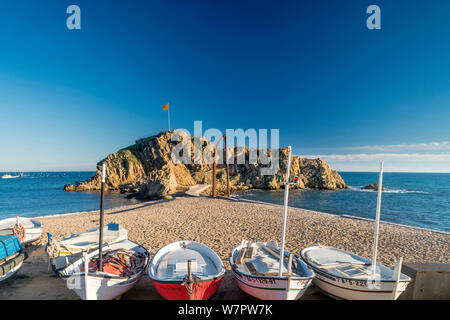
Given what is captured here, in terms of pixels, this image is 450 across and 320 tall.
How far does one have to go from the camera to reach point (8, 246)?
679 centimetres

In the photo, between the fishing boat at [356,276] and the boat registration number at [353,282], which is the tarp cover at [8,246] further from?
the boat registration number at [353,282]

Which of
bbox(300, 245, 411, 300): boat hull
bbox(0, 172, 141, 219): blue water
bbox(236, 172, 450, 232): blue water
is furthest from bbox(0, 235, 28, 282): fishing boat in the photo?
bbox(236, 172, 450, 232): blue water

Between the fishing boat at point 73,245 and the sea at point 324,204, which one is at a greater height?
the fishing boat at point 73,245

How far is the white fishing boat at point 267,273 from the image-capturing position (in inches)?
184

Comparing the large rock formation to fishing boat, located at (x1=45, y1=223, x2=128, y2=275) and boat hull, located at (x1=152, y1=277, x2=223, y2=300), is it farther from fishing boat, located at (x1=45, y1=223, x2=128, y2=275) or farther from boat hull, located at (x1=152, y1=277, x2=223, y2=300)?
boat hull, located at (x1=152, y1=277, x2=223, y2=300)

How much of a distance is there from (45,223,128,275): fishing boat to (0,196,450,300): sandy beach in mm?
738

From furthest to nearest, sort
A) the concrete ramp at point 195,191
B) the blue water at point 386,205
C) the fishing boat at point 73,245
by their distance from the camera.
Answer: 1. the concrete ramp at point 195,191
2. the blue water at point 386,205
3. the fishing boat at point 73,245

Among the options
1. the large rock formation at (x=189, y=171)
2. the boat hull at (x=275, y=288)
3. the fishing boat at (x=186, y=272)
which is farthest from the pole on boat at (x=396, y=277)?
the large rock formation at (x=189, y=171)

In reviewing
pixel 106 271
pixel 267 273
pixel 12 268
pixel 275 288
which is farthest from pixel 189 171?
pixel 275 288

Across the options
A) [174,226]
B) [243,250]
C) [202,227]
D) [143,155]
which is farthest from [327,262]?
[143,155]

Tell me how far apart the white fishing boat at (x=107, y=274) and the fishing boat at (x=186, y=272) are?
0.61 meters

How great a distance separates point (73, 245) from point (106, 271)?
3.44m
